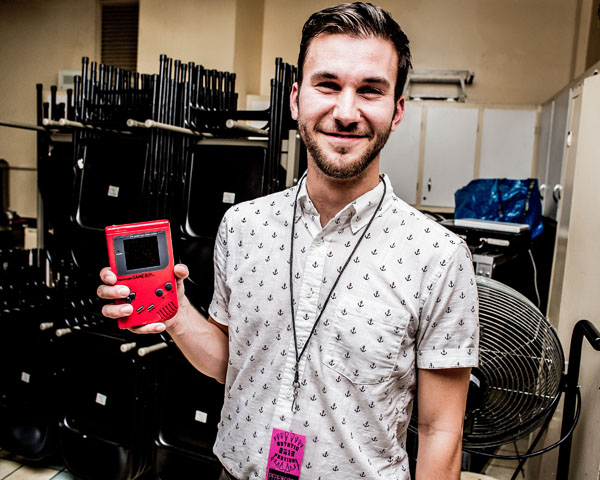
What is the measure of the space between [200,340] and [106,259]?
1.41m

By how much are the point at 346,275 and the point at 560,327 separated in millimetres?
1098

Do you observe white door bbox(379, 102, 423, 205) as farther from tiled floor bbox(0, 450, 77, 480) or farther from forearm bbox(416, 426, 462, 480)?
Result: forearm bbox(416, 426, 462, 480)

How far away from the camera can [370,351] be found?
0.85 m

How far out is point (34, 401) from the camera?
8.13ft

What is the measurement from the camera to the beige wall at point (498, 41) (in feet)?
14.2

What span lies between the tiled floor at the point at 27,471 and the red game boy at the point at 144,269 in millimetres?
2007

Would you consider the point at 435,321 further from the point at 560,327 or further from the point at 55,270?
the point at 55,270

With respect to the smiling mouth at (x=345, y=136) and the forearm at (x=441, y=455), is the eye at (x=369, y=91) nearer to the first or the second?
the smiling mouth at (x=345, y=136)

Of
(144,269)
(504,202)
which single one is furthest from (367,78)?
(504,202)

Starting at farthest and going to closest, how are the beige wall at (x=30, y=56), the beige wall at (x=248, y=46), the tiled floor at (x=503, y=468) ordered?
the beige wall at (x=30, y=56) < the beige wall at (x=248, y=46) < the tiled floor at (x=503, y=468)

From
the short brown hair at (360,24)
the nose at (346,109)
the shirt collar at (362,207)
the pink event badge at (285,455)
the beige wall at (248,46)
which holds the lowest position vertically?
the pink event badge at (285,455)

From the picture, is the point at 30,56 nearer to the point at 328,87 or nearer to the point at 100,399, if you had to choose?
the point at 100,399

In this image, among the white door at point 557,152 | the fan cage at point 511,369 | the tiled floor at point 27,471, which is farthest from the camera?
the white door at point 557,152

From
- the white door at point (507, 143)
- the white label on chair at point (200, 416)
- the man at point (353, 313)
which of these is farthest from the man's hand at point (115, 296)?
the white door at point (507, 143)
